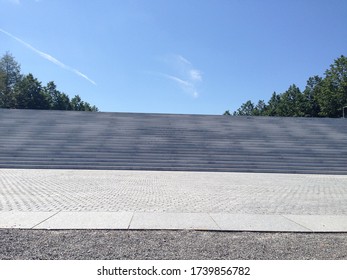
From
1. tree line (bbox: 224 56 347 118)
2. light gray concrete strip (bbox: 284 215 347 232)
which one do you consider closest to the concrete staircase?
light gray concrete strip (bbox: 284 215 347 232)

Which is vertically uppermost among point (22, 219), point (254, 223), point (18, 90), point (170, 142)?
point (18, 90)

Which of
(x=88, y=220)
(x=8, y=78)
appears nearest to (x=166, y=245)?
(x=88, y=220)

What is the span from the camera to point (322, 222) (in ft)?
20.1

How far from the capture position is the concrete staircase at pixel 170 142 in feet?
60.6

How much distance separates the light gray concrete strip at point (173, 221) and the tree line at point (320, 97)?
49553 millimetres

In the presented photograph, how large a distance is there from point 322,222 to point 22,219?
5482mm

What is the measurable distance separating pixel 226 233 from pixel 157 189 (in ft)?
17.0

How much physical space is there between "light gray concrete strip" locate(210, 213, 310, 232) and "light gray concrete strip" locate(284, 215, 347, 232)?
20 centimetres

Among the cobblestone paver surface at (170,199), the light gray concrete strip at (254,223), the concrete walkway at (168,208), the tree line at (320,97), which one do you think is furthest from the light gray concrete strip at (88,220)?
the tree line at (320,97)

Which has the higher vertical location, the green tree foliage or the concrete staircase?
the green tree foliage

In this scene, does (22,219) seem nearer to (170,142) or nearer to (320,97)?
(170,142)

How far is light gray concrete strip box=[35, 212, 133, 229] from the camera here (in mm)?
5329

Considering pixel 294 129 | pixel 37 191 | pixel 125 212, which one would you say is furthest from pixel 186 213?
pixel 294 129

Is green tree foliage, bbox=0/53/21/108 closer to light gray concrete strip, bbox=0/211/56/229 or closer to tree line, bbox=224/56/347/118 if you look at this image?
tree line, bbox=224/56/347/118
